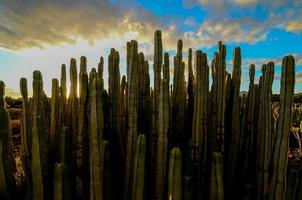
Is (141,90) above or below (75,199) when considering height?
above

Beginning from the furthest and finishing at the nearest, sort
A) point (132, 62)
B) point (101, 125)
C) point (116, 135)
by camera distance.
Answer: point (116, 135)
point (132, 62)
point (101, 125)

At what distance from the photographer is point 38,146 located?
2734 mm

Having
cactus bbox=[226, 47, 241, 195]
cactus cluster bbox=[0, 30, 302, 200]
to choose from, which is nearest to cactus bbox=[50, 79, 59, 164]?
cactus cluster bbox=[0, 30, 302, 200]

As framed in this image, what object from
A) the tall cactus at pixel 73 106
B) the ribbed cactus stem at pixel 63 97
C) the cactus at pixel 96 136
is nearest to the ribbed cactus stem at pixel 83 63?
the tall cactus at pixel 73 106

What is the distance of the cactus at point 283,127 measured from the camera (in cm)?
248

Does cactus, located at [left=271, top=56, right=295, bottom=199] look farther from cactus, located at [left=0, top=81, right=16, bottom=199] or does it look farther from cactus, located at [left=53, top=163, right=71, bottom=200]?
cactus, located at [left=0, top=81, right=16, bottom=199]

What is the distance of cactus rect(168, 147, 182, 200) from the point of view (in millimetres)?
2426

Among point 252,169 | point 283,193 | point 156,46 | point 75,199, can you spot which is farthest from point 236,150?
point 75,199

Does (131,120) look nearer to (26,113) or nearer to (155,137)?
(155,137)

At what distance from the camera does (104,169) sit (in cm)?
287

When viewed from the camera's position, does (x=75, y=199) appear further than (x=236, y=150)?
No

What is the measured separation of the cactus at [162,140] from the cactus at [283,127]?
89 centimetres

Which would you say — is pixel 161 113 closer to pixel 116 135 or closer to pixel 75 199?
pixel 116 135

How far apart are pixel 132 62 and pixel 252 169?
5.58 feet
